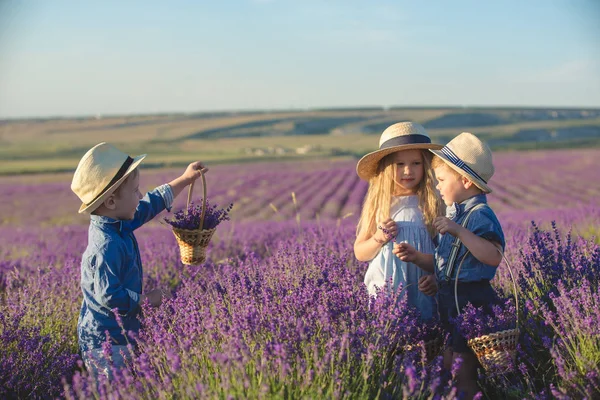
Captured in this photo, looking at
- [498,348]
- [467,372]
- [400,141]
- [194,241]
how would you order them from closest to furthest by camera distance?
1. [498,348]
2. [467,372]
3. [400,141]
4. [194,241]

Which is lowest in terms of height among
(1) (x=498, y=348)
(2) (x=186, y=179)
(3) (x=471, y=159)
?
(1) (x=498, y=348)

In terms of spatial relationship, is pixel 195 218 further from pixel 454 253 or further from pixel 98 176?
pixel 454 253

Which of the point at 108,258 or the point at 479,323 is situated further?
the point at 108,258

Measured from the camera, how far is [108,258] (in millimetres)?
2783

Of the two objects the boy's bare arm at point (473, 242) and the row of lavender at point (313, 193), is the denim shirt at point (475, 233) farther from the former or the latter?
the row of lavender at point (313, 193)

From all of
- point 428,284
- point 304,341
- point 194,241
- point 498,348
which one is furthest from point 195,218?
point 498,348

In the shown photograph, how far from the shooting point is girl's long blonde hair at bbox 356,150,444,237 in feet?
10.1

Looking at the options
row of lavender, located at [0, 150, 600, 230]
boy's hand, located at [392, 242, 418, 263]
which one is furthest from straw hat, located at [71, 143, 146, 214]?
row of lavender, located at [0, 150, 600, 230]

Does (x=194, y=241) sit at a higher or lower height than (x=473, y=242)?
lower

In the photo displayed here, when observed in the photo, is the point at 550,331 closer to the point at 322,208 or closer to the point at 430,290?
the point at 430,290

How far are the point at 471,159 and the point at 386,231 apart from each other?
534 mm

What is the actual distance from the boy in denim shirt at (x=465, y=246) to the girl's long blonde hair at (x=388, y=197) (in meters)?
0.12

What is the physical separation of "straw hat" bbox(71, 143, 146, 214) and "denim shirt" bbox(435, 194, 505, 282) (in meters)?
1.52

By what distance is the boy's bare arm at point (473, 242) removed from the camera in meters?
2.53
